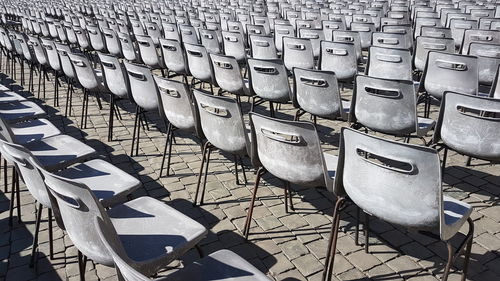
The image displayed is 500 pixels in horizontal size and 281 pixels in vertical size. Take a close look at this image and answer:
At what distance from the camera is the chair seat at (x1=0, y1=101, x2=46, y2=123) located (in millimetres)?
4594

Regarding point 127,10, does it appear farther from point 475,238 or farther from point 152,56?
point 475,238

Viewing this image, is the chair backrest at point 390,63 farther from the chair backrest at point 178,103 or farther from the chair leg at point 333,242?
the chair leg at point 333,242

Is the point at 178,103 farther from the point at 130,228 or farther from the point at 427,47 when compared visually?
the point at 427,47

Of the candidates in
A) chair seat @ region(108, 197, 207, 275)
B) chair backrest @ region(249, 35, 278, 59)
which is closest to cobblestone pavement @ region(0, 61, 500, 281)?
chair seat @ region(108, 197, 207, 275)

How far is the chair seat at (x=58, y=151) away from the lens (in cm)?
346

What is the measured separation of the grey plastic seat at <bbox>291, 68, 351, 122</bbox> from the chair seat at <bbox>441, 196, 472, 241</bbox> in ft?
Answer: 6.03

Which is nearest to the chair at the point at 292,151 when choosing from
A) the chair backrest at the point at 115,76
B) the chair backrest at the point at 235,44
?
the chair backrest at the point at 115,76

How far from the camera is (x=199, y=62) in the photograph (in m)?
5.88

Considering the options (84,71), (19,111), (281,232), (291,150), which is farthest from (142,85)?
(291,150)

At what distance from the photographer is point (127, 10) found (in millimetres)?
12531

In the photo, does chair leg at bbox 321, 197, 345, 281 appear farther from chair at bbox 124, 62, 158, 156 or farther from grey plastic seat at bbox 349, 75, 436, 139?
chair at bbox 124, 62, 158, 156

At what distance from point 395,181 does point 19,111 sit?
443 centimetres

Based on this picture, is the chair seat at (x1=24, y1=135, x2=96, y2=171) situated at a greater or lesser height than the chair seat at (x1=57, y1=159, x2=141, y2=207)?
greater

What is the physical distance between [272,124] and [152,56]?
459 cm
